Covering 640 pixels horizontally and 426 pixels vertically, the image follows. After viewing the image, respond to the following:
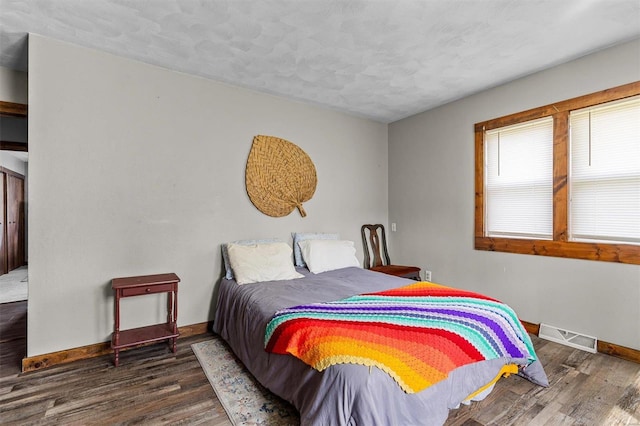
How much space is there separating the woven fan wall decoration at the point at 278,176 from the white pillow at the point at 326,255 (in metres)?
0.47

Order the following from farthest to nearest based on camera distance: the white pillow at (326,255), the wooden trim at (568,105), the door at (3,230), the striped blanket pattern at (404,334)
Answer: the door at (3,230), the white pillow at (326,255), the wooden trim at (568,105), the striped blanket pattern at (404,334)

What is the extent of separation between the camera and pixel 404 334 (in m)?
1.57

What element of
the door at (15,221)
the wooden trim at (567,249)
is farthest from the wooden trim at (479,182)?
the door at (15,221)

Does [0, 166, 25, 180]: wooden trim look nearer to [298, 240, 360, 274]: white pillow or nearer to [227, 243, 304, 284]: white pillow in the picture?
[227, 243, 304, 284]: white pillow

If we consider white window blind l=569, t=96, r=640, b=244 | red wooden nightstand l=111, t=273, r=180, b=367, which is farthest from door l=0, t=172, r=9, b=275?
white window blind l=569, t=96, r=640, b=244

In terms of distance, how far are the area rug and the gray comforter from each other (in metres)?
0.09

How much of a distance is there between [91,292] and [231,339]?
4.16 ft

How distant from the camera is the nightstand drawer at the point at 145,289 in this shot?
240cm

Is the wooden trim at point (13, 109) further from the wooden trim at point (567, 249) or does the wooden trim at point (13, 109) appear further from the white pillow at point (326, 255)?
the wooden trim at point (567, 249)

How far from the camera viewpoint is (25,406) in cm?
186

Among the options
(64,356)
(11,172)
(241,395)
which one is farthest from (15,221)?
(241,395)

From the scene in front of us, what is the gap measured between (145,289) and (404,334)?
212cm

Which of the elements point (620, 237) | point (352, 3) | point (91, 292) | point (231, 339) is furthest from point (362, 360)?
A: point (620, 237)

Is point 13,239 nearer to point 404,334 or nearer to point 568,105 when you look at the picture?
point 404,334
